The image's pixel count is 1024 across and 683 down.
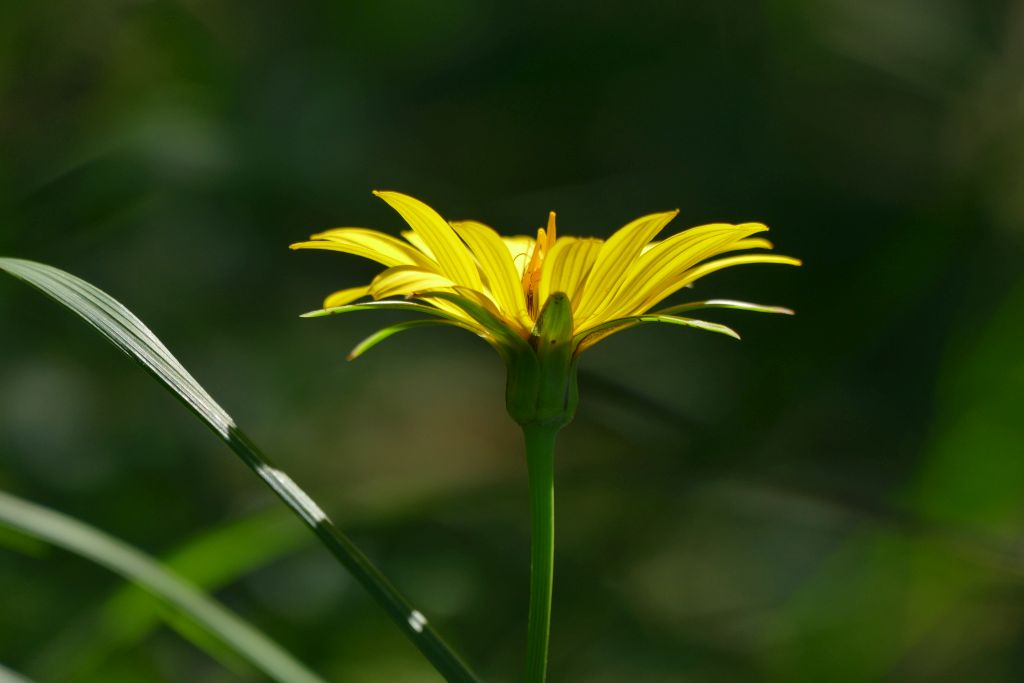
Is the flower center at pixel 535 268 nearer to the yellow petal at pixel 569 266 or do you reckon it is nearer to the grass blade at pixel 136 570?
the yellow petal at pixel 569 266

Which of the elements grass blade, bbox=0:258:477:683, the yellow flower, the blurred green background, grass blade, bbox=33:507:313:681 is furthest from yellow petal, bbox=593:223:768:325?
the blurred green background

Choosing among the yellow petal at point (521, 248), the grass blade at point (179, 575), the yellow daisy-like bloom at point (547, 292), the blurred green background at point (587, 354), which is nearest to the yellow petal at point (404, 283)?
the yellow daisy-like bloom at point (547, 292)

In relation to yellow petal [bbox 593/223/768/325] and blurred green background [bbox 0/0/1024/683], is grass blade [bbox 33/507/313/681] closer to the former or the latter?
blurred green background [bbox 0/0/1024/683]

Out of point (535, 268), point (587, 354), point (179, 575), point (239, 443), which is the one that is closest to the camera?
point (239, 443)

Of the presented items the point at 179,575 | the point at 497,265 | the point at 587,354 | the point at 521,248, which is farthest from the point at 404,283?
the point at 587,354

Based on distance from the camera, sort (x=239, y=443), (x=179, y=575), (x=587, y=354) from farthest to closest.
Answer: (x=587, y=354)
(x=179, y=575)
(x=239, y=443)

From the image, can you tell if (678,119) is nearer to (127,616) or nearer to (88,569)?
(88,569)

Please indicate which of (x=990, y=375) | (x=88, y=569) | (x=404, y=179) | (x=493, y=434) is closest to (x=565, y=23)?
(x=404, y=179)

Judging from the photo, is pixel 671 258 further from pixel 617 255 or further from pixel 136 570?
pixel 136 570
